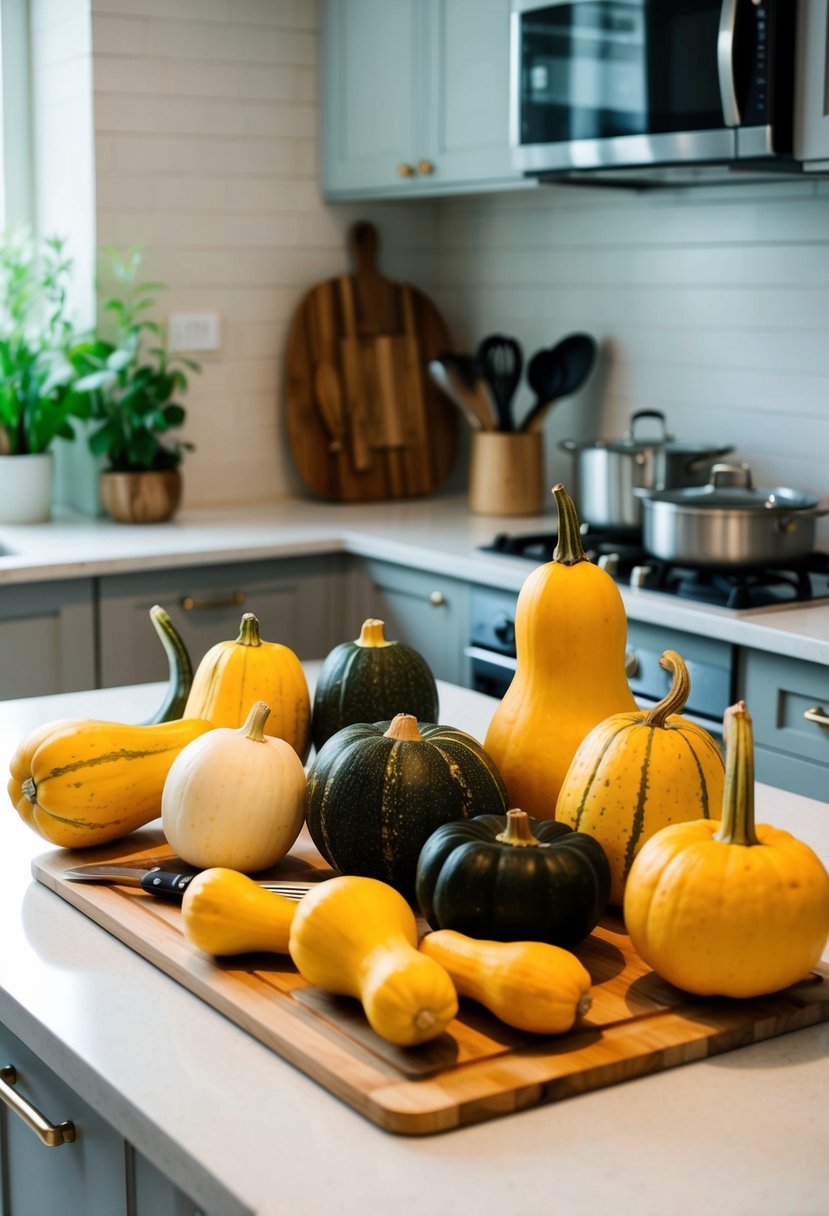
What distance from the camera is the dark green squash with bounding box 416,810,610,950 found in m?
1.03

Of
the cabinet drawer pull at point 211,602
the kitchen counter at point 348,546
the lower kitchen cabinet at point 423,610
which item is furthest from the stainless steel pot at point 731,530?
the cabinet drawer pull at point 211,602

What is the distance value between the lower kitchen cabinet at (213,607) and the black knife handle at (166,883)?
198 centimetres

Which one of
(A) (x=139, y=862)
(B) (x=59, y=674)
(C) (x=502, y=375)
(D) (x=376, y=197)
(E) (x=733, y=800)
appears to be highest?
(D) (x=376, y=197)

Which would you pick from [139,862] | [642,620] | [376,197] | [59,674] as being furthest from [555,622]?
[376,197]

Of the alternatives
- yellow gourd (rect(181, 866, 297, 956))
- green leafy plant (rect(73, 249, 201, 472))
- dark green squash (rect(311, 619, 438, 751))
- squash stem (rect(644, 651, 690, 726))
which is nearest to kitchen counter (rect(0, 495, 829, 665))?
green leafy plant (rect(73, 249, 201, 472))

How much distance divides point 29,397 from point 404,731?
2534 millimetres

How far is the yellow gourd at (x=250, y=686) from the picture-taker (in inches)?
55.3

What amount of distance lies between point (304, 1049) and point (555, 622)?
0.46 meters

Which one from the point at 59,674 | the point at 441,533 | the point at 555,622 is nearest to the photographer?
the point at 555,622

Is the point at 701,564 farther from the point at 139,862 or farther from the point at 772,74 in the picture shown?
the point at 139,862

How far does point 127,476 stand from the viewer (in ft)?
11.5

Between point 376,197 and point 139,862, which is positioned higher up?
point 376,197

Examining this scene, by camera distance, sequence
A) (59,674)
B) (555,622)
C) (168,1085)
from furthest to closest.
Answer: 1. (59,674)
2. (555,622)
3. (168,1085)

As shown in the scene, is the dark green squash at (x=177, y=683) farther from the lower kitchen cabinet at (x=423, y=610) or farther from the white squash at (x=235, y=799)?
the lower kitchen cabinet at (x=423, y=610)
